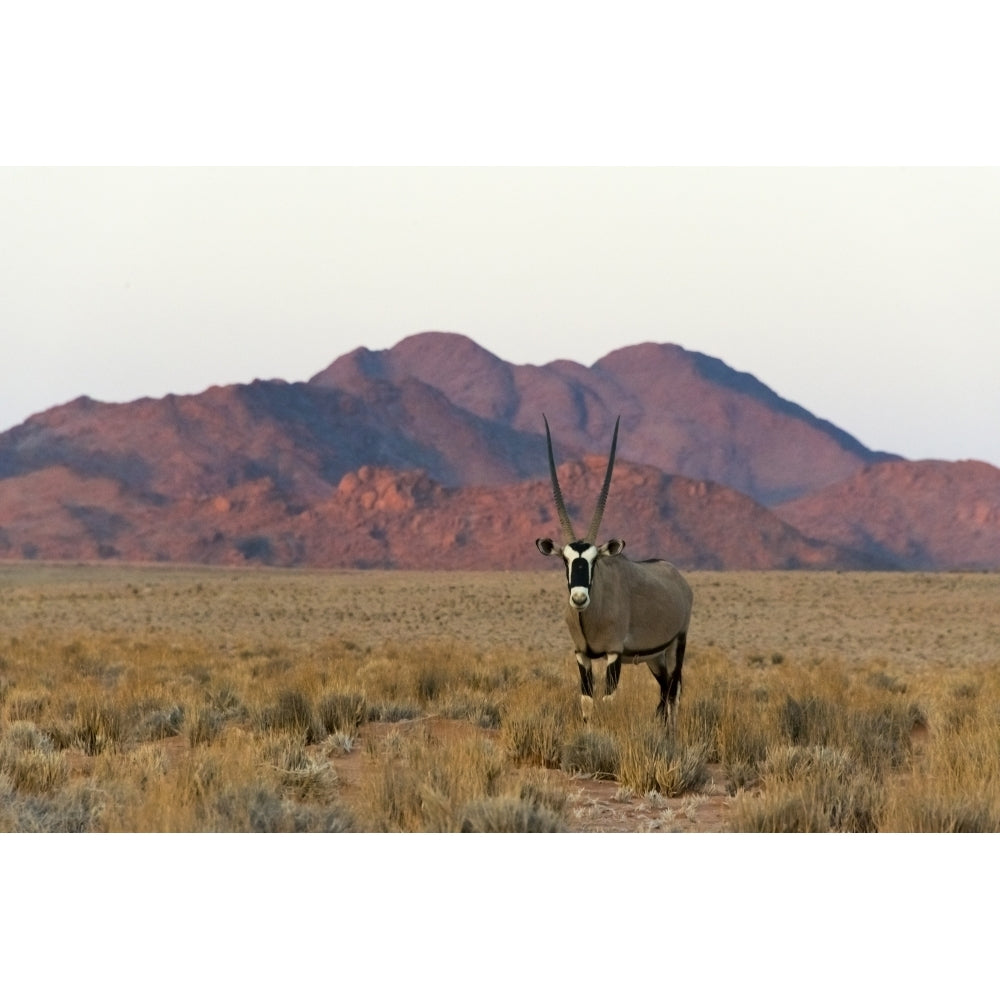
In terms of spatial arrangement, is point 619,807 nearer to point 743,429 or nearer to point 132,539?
point 132,539

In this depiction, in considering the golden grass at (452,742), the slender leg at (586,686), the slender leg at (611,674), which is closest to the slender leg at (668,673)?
the golden grass at (452,742)

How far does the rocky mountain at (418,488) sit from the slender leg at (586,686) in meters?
102

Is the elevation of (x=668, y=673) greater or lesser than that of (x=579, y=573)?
lesser

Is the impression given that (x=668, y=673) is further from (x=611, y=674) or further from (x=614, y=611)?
(x=614, y=611)

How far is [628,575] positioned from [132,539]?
12028cm

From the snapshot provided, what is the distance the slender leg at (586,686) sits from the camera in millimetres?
12062

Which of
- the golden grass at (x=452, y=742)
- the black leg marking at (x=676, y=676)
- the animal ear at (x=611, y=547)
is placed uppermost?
the animal ear at (x=611, y=547)

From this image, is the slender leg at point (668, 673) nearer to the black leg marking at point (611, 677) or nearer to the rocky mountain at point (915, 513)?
the black leg marking at point (611, 677)

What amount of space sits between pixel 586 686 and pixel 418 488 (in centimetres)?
11960

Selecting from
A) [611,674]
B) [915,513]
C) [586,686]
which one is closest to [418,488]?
[915,513]

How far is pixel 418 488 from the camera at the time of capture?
13150 centimetres

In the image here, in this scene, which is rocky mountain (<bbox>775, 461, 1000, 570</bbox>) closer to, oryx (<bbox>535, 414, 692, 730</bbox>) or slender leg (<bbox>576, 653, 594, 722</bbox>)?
oryx (<bbox>535, 414, 692, 730</bbox>)

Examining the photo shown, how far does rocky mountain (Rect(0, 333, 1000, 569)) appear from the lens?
12331 centimetres

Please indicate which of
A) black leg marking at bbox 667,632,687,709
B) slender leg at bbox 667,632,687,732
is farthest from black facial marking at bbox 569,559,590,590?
black leg marking at bbox 667,632,687,709
